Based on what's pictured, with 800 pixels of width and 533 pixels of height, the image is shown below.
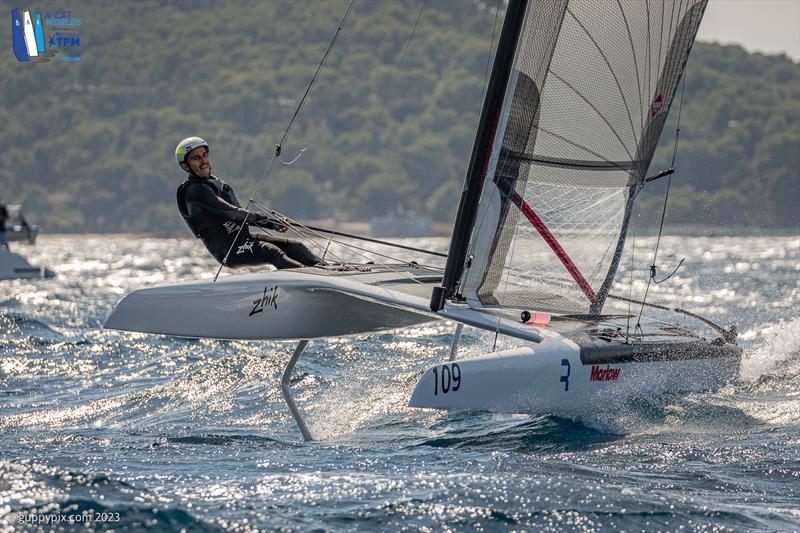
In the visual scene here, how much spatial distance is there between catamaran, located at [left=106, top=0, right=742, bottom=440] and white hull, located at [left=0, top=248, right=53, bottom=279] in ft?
46.2

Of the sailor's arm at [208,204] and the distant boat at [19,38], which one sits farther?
the distant boat at [19,38]

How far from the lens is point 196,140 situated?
6.07 m

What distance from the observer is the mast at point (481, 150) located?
5.44 meters

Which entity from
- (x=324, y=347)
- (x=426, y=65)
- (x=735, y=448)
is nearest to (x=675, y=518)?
(x=735, y=448)

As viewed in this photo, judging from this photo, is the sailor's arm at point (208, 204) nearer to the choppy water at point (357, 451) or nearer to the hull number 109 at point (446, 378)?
the choppy water at point (357, 451)

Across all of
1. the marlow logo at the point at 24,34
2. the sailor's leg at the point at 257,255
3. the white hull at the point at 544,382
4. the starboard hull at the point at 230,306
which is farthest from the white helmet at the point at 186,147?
the marlow logo at the point at 24,34

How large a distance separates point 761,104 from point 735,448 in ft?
250

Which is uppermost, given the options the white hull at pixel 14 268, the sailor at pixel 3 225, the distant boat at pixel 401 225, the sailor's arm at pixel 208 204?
the sailor's arm at pixel 208 204

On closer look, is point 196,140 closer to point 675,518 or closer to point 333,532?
point 333,532

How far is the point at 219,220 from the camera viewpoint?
19.6 feet

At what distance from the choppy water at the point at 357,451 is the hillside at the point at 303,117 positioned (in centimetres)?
4512

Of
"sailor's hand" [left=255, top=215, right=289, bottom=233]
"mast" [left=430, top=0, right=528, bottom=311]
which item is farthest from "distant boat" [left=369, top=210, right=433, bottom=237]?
"mast" [left=430, top=0, right=528, bottom=311]

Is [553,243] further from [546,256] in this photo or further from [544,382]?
[544,382]

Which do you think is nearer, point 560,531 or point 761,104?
point 560,531
